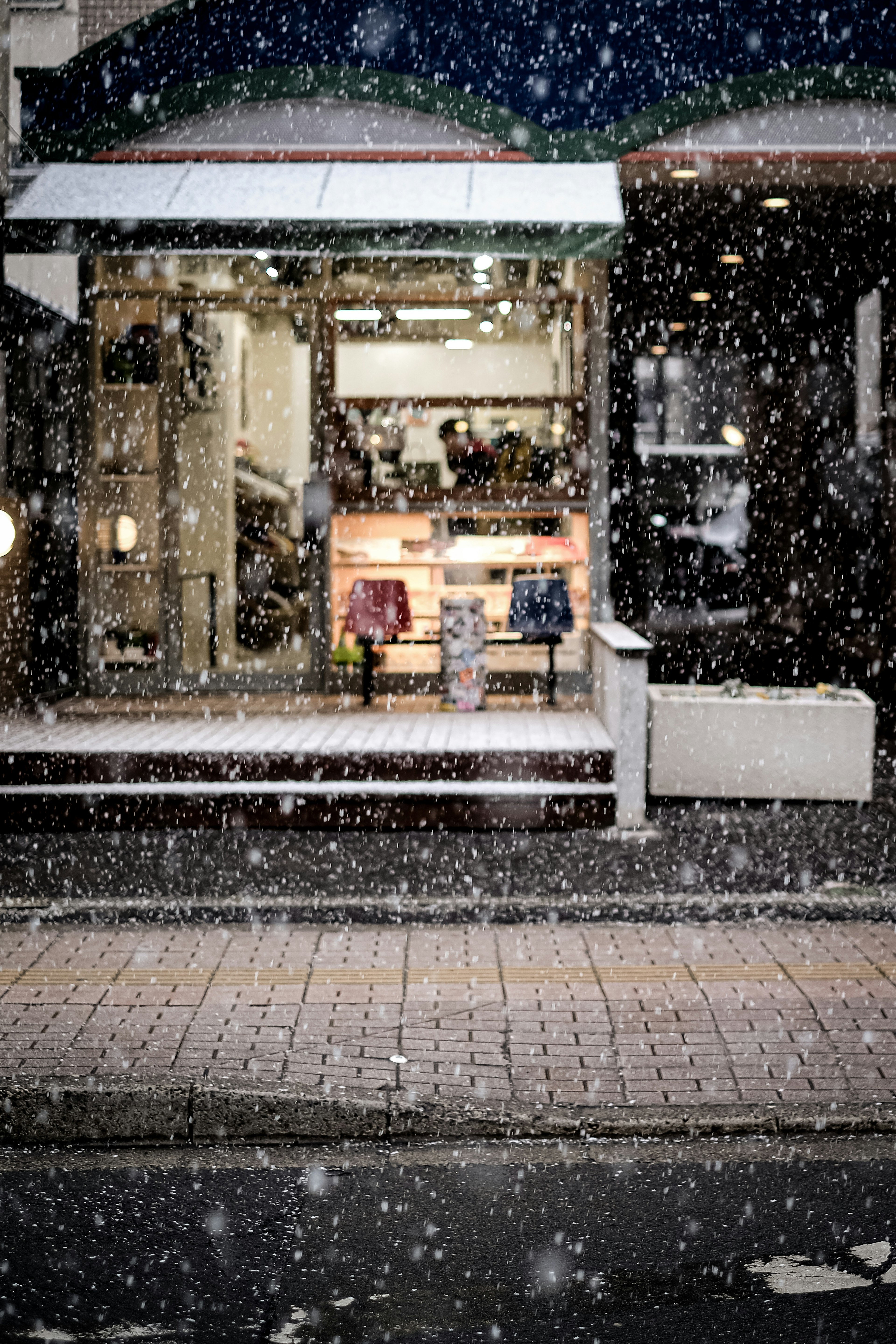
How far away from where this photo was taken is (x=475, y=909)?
773cm

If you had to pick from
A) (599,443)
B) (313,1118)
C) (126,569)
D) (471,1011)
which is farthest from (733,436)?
(313,1118)

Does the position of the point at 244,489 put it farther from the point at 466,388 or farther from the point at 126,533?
the point at 466,388

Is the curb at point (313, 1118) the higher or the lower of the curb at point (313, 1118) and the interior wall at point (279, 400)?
the lower

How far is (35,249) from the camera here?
1120 cm

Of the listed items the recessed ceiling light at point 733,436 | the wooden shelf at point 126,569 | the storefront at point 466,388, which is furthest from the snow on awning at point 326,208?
the wooden shelf at point 126,569

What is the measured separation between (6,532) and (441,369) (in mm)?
4101

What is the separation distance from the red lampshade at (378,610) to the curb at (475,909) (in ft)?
11.3

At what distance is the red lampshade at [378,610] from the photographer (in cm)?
1098

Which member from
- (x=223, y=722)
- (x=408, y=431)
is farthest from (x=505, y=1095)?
(x=408, y=431)

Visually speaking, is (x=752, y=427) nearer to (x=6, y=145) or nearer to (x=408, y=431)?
(x=408, y=431)

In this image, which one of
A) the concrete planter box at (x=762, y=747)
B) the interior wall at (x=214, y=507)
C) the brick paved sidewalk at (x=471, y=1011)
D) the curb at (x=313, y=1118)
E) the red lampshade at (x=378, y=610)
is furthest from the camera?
the interior wall at (x=214, y=507)

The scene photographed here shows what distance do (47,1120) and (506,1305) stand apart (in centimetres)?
198

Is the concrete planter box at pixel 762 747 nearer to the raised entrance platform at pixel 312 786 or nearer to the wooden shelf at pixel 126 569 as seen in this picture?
the raised entrance platform at pixel 312 786

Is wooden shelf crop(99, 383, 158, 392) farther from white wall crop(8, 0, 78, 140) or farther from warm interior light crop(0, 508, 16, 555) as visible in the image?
white wall crop(8, 0, 78, 140)
